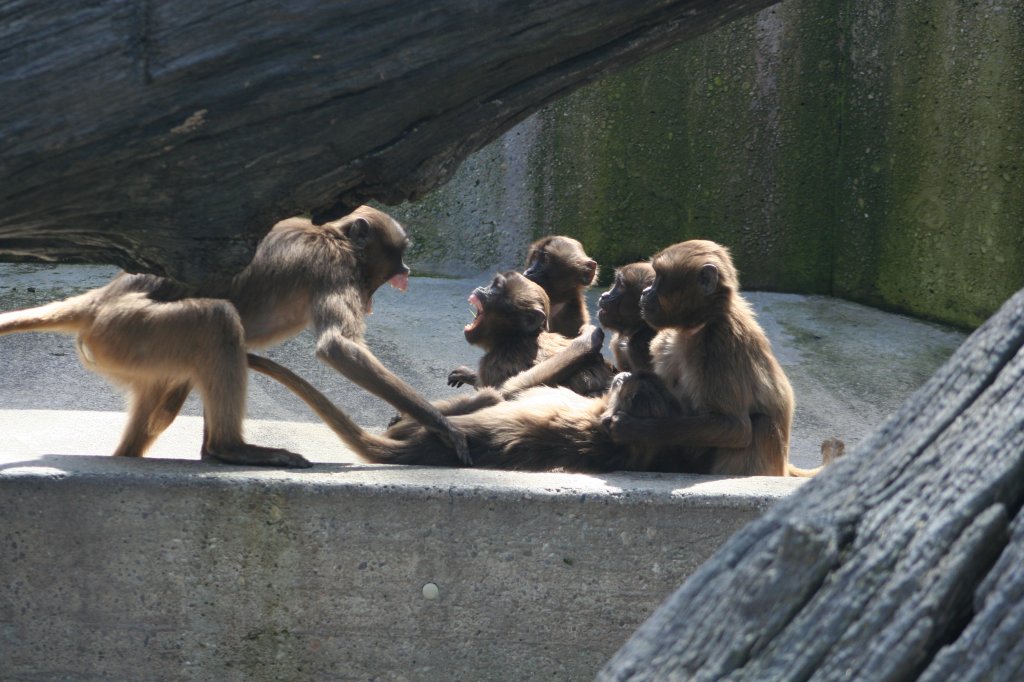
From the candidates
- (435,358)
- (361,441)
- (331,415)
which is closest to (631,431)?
(361,441)

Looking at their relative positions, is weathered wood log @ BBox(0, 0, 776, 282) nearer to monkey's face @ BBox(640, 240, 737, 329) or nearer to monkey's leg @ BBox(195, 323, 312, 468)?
monkey's leg @ BBox(195, 323, 312, 468)

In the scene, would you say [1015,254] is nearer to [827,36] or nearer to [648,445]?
[827,36]

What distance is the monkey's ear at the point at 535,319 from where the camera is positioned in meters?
6.28

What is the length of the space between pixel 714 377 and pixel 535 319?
134 cm

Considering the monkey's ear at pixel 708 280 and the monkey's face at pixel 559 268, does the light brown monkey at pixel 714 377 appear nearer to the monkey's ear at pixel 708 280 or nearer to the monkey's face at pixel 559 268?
the monkey's ear at pixel 708 280

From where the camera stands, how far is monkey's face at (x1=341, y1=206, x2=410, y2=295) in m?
5.90

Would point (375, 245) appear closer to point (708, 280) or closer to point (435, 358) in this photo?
point (708, 280)

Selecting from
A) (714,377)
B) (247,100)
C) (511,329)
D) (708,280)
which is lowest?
(511,329)

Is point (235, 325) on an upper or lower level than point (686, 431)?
upper

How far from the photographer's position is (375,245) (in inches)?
234

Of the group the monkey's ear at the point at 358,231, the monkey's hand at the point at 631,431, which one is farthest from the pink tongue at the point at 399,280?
the monkey's hand at the point at 631,431

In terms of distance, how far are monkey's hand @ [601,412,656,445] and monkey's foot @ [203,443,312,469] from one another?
1228 mm

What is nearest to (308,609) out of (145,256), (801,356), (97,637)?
(97,637)

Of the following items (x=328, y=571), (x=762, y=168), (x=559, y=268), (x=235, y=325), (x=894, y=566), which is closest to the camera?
(x=894, y=566)
